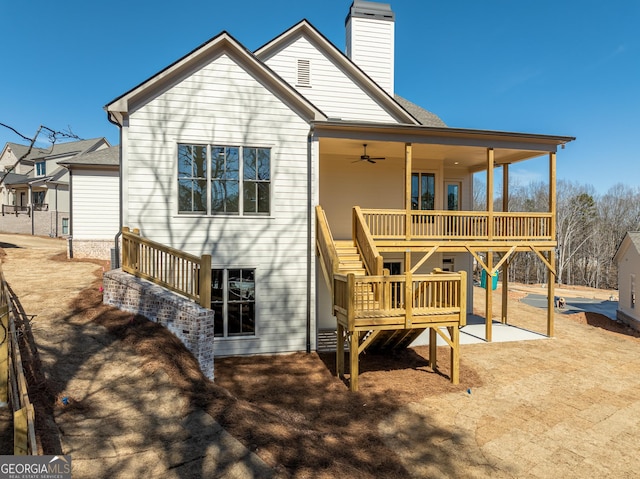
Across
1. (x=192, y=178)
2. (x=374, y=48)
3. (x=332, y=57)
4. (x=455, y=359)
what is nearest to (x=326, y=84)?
(x=332, y=57)

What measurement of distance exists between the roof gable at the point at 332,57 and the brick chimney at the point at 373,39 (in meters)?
1.84

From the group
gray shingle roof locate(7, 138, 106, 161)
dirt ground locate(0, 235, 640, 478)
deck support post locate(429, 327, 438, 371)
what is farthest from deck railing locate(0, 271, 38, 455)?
gray shingle roof locate(7, 138, 106, 161)

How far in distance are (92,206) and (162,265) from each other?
11.9 meters

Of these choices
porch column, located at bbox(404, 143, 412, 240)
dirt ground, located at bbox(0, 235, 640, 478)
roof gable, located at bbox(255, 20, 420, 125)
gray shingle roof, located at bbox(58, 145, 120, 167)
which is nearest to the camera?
dirt ground, located at bbox(0, 235, 640, 478)

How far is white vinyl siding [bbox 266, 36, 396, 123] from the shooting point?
576 inches

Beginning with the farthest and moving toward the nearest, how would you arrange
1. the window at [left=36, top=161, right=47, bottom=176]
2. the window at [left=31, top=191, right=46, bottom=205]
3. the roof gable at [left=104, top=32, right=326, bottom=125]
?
1. the window at [left=36, top=161, right=47, bottom=176]
2. the window at [left=31, top=191, right=46, bottom=205]
3. the roof gable at [left=104, top=32, right=326, bottom=125]

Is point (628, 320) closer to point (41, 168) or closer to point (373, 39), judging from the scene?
point (373, 39)

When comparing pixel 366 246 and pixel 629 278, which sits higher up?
pixel 366 246

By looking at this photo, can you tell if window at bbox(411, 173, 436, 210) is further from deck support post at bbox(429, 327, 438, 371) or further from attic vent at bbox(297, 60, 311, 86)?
deck support post at bbox(429, 327, 438, 371)

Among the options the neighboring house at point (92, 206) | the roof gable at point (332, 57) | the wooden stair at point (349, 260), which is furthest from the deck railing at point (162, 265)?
the neighboring house at point (92, 206)

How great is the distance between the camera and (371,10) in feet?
53.6

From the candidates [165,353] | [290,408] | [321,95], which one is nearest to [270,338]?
[290,408]

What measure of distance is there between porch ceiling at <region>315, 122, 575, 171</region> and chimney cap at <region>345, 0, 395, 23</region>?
5.95 meters

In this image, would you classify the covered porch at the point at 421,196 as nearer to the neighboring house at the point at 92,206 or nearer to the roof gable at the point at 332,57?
the roof gable at the point at 332,57
